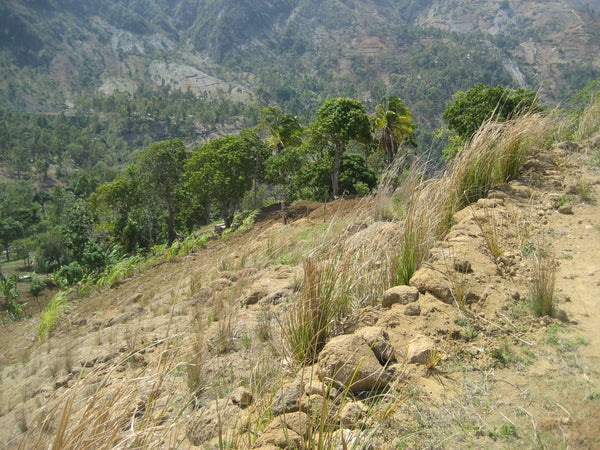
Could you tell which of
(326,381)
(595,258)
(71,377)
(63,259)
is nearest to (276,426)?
(326,381)

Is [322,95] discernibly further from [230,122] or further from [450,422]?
[450,422]

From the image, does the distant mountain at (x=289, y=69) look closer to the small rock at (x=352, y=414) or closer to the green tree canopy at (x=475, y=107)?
the green tree canopy at (x=475, y=107)

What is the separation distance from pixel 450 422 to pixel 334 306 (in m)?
1.04

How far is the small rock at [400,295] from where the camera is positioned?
278 cm

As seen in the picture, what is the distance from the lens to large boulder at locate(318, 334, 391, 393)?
2.09 meters

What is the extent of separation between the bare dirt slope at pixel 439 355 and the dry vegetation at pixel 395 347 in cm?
1

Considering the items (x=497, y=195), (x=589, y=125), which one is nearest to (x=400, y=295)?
(x=497, y=195)

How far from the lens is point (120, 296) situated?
8383mm

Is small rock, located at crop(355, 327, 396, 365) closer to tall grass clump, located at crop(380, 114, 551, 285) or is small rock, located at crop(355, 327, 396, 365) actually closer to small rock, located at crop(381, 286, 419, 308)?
small rock, located at crop(381, 286, 419, 308)

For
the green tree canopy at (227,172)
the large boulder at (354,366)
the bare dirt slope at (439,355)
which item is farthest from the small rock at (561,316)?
the green tree canopy at (227,172)

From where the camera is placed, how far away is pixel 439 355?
88.4 inches

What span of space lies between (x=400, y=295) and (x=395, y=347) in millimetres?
507

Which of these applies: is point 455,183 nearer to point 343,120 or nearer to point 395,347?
point 395,347

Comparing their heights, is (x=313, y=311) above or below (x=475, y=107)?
below
